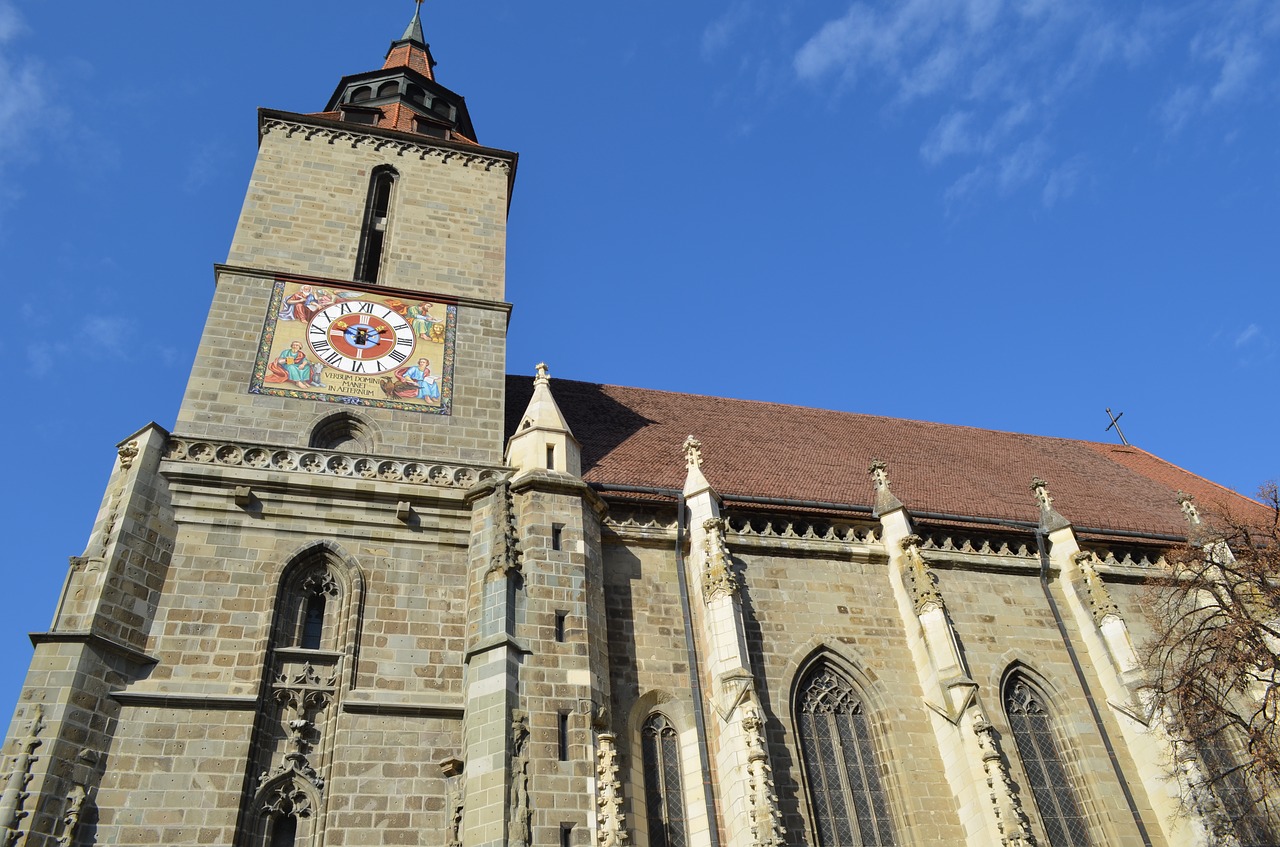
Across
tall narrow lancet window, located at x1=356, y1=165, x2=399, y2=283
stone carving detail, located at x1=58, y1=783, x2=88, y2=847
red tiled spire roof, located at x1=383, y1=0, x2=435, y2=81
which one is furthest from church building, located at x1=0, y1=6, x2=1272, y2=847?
red tiled spire roof, located at x1=383, y1=0, x2=435, y2=81

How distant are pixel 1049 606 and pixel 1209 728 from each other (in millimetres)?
2430

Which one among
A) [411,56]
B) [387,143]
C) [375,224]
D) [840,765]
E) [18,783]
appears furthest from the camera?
[411,56]

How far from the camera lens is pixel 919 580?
13.2 m

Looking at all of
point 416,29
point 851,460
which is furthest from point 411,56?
point 851,460

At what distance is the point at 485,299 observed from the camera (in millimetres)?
15859

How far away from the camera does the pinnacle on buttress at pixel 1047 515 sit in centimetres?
1497

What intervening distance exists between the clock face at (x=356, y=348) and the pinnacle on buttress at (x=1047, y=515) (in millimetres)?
8751

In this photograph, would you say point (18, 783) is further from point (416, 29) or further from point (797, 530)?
point (416, 29)

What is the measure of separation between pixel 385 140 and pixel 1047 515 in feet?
41.1

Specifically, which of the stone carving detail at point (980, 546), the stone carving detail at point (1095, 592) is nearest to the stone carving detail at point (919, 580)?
the stone carving detail at point (980, 546)

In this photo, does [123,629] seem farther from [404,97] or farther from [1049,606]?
[404,97]

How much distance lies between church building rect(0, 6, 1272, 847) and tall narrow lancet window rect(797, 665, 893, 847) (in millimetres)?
39

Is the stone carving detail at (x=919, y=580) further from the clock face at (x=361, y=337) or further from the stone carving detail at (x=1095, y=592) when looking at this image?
the clock face at (x=361, y=337)

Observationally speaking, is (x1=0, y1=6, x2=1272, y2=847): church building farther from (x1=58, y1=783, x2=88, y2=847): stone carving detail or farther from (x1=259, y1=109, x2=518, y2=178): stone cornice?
(x1=259, y1=109, x2=518, y2=178): stone cornice
